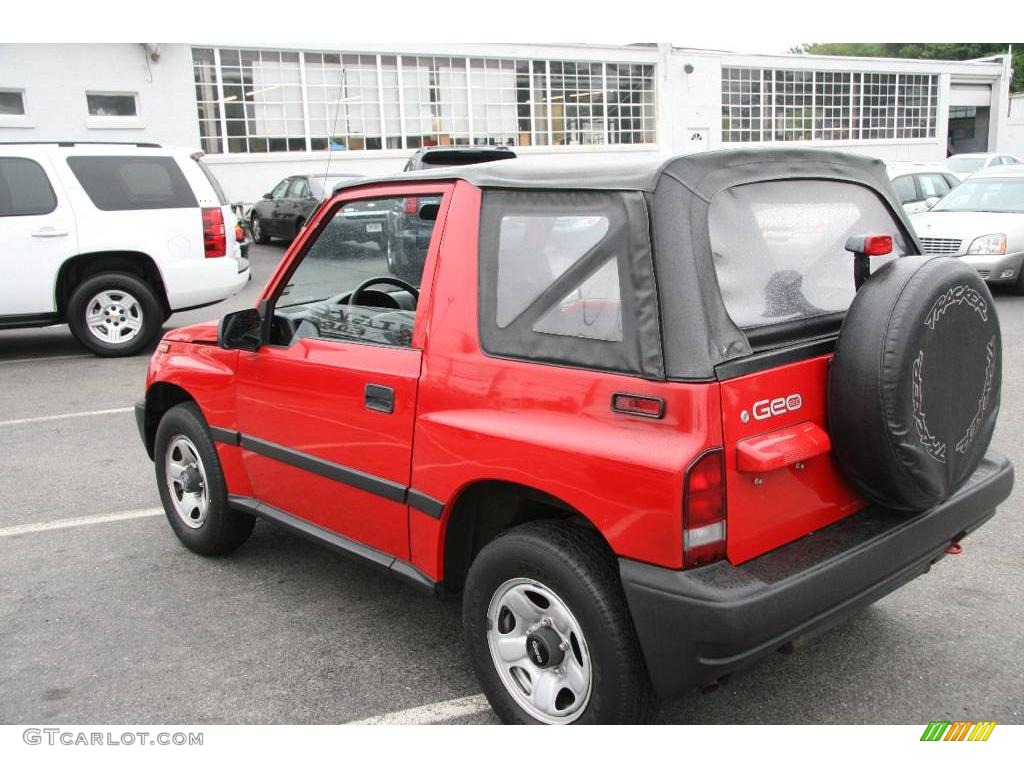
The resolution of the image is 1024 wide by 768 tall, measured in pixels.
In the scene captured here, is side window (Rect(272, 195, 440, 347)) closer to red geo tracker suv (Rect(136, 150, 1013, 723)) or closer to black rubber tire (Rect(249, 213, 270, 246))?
red geo tracker suv (Rect(136, 150, 1013, 723))

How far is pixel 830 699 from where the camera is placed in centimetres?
310

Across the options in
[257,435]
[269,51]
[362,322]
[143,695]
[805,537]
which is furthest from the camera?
[269,51]

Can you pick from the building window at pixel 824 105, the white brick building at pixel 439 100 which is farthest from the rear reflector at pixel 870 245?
the building window at pixel 824 105

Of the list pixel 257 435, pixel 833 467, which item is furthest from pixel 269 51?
pixel 833 467

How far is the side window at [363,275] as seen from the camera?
3412mm

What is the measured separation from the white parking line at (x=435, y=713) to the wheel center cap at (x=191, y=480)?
5.83 feet

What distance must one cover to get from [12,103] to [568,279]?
69.1ft

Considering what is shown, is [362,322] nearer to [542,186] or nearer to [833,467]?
[542,186]

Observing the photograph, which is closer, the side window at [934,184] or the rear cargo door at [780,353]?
the rear cargo door at [780,353]

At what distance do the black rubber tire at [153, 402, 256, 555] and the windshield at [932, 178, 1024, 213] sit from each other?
11.6 m

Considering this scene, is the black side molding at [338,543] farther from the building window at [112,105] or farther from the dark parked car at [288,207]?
the building window at [112,105]

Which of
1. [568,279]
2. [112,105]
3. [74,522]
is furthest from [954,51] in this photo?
[568,279]

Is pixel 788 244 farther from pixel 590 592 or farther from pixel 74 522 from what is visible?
pixel 74 522

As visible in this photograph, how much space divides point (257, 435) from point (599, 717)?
1979 mm
